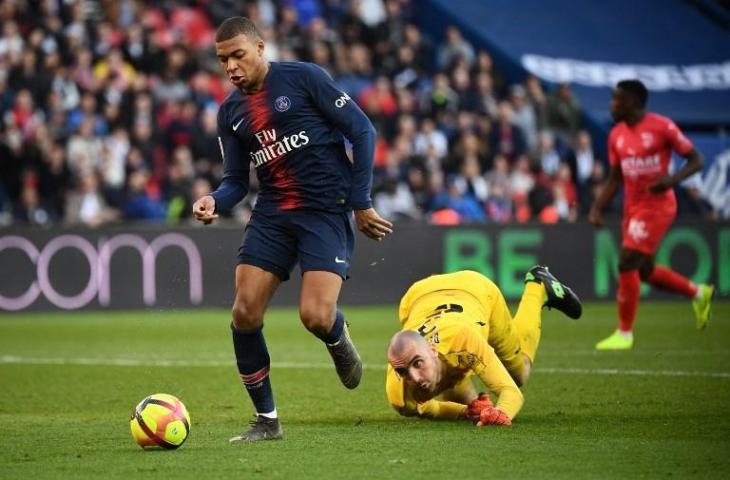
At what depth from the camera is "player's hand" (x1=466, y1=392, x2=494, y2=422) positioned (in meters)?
8.24

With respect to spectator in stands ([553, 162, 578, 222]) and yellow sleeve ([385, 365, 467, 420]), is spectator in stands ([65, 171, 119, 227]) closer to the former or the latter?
spectator in stands ([553, 162, 578, 222])

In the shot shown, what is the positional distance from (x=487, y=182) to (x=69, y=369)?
10.4 m

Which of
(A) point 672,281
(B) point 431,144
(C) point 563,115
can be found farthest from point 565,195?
(A) point 672,281

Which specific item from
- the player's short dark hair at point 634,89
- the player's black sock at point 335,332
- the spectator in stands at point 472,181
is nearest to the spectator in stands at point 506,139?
the spectator in stands at point 472,181

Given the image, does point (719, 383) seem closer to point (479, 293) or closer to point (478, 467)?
point (479, 293)

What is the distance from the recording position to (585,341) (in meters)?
14.4

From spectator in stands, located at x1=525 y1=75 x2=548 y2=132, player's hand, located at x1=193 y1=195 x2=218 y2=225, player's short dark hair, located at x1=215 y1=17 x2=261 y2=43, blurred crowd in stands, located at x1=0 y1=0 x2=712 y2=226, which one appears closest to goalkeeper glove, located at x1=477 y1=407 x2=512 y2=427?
player's hand, located at x1=193 y1=195 x2=218 y2=225

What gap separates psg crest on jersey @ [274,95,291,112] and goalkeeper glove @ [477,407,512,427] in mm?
2025

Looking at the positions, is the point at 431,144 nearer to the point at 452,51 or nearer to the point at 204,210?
the point at 452,51

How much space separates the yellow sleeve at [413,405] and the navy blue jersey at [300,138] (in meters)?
1.06

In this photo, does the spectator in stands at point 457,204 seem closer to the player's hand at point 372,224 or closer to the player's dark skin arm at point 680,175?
the player's dark skin arm at point 680,175

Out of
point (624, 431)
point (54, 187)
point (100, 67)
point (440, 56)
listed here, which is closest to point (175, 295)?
point (54, 187)

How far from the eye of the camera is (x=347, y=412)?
9.18 m

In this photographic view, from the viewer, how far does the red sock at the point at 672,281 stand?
13.6 m
